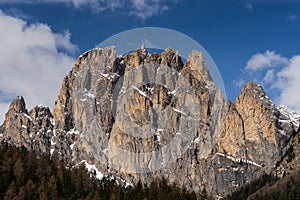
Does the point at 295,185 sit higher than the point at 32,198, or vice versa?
the point at 295,185

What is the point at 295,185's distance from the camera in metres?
172

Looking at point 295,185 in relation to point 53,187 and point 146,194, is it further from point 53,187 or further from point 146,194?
point 53,187

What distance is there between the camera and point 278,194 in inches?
6742

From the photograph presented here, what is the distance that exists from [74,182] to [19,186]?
13.0 m

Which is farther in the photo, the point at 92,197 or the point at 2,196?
the point at 92,197

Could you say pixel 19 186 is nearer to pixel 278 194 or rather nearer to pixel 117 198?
pixel 117 198

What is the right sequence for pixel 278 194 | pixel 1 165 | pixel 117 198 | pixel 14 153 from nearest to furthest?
pixel 117 198
pixel 1 165
pixel 14 153
pixel 278 194

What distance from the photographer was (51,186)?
92.8 metres

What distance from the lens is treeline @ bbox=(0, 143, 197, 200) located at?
90.8m

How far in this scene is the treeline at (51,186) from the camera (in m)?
90.8

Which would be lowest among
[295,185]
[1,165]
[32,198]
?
[32,198]

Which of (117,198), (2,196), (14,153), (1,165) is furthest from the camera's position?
(14,153)

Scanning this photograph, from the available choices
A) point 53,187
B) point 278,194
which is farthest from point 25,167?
point 278,194

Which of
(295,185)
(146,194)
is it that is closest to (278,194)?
(295,185)
